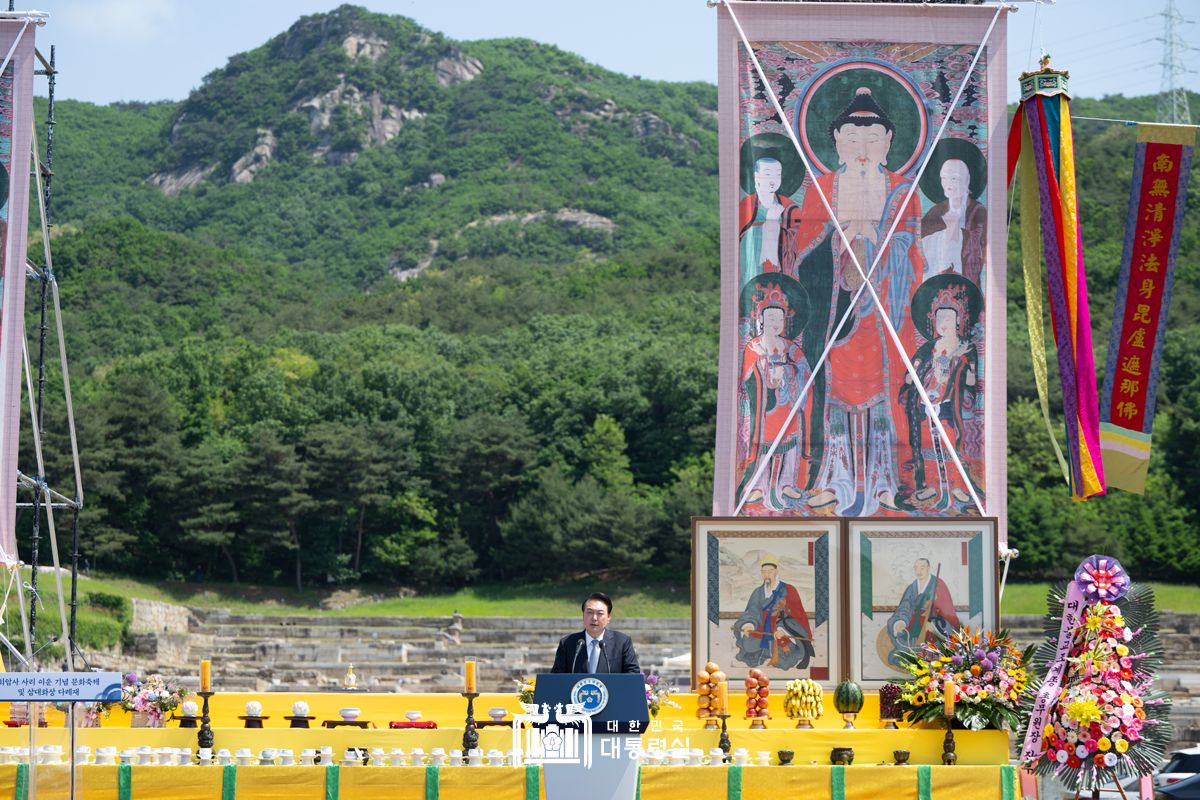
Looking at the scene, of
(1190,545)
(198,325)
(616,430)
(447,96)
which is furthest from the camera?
(447,96)

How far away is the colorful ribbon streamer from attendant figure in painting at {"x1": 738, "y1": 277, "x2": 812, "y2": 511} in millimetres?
2173

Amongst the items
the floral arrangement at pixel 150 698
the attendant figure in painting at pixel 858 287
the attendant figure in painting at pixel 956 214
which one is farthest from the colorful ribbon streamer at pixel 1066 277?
the floral arrangement at pixel 150 698

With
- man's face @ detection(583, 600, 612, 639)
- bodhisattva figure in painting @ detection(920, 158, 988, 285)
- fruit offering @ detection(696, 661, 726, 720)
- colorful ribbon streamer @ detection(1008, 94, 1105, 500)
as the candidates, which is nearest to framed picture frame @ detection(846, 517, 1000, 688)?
colorful ribbon streamer @ detection(1008, 94, 1105, 500)

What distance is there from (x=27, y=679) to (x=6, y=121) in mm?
7872

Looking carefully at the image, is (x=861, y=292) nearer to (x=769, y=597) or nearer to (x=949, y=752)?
(x=769, y=597)

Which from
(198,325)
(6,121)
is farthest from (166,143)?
(6,121)

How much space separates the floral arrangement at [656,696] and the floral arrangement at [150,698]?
146 inches

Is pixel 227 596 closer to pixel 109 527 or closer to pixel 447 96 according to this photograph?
pixel 109 527

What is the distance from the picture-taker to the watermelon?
13.4 m

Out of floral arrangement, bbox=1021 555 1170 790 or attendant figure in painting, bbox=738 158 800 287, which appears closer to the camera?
floral arrangement, bbox=1021 555 1170 790

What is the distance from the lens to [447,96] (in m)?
107

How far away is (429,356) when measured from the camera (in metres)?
54.3

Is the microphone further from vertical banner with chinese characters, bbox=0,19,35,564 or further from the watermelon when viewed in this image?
vertical banner with chinese characters, bbox=0,19,35,564

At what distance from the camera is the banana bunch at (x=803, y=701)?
1379 cm
